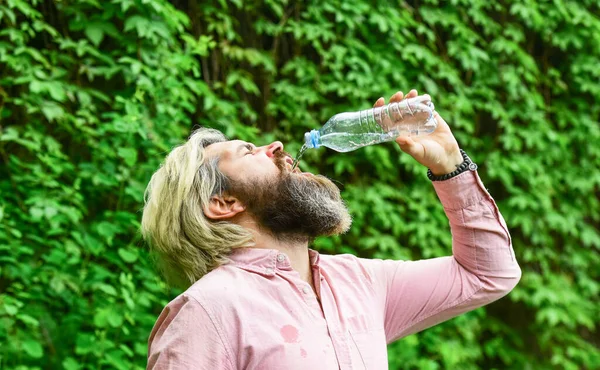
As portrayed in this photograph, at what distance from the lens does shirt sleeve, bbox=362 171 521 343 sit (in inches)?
76.9

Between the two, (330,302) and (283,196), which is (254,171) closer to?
(283,196)

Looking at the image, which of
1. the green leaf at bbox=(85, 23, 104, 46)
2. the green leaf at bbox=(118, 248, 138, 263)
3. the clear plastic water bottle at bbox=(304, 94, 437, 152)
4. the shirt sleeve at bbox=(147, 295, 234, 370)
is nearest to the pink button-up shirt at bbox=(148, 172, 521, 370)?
the shirt sleeve at bbox=(147, 295, 234, 370)

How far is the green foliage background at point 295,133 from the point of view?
9.09ft

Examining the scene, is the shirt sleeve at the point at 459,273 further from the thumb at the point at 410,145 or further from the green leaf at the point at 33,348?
the green leaf at the point at 33,348

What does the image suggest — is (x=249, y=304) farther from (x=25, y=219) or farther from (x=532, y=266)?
(x=532, y=266)

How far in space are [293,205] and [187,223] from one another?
0.27 meters

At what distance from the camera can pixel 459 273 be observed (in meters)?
2.00

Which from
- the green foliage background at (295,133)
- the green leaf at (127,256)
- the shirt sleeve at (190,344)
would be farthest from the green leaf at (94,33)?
the shirt sleeve at (190,344)

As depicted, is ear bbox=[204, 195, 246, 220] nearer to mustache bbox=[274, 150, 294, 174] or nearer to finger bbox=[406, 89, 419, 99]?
mustache bbox=[274, 150, 294, 174]

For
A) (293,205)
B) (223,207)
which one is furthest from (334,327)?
(223,207)

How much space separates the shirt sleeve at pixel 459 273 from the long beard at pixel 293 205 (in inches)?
8.6

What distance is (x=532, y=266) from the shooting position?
14.5 ft

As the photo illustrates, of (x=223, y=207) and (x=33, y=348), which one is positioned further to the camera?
(x=33, y=348)

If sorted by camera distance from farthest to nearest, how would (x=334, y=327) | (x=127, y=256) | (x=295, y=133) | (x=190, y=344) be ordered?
(x=295, y=133) → (x=127, y=256) → (x=334, y=327) → (x=190, y=344)
